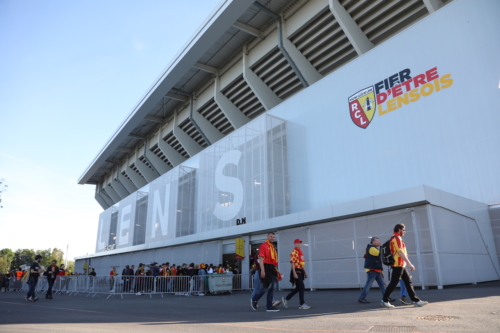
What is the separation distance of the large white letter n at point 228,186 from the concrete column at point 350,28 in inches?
365

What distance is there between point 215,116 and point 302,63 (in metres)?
10.8

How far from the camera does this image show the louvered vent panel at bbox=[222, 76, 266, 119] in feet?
88.5

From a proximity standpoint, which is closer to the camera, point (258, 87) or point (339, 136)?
point (339, 136)

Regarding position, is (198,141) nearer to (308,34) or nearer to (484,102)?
(308,34)

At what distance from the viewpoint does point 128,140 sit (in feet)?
135

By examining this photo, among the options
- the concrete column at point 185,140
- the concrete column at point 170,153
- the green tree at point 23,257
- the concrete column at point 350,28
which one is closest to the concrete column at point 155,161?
the concrete column at point 170,153

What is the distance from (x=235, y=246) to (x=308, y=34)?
13.4 meters

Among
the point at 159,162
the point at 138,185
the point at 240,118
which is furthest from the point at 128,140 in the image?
the point at 240,118

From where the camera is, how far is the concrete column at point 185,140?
33688mm

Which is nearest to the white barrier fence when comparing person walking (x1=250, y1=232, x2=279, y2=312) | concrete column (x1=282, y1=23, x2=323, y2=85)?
person walking (x1=250, y1=232, x2=279, y2=312)

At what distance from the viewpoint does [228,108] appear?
28109 mm

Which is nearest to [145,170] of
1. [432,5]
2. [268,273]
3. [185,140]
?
[185,140]

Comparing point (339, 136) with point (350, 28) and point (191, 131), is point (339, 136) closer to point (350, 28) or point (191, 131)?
point (350, 28)

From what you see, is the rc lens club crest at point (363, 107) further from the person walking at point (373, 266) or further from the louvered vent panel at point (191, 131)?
the louvered vent panel at point (191, 131)
